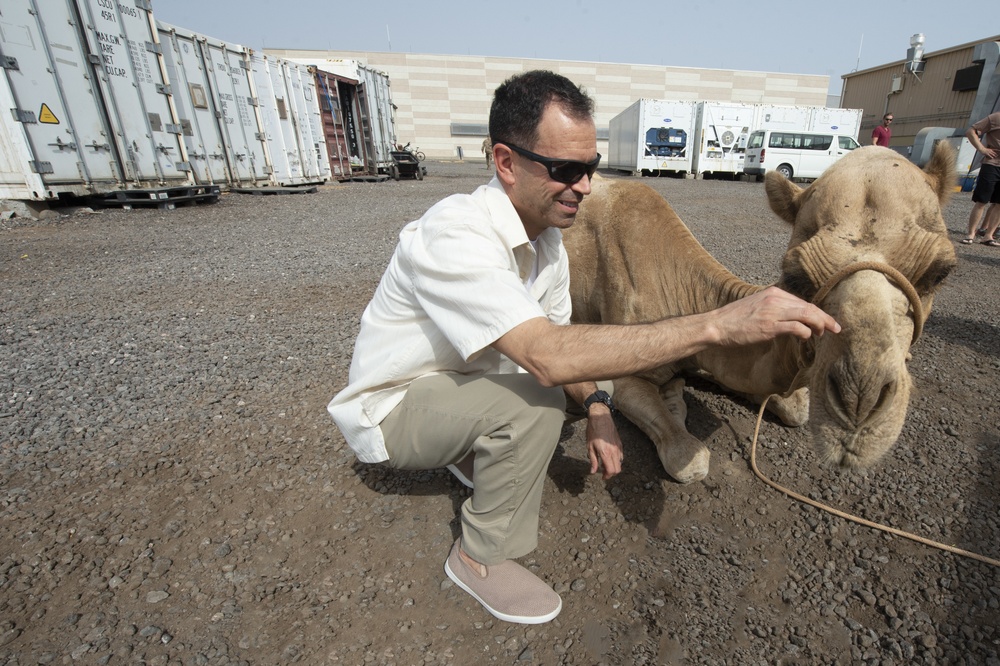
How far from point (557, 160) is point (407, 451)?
50.0 inches

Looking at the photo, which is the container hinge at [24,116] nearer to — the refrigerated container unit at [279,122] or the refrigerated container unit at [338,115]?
the refrigerated container unit at [279,122]

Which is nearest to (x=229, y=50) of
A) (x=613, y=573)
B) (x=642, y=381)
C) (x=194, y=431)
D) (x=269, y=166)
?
(x=269, y=166)

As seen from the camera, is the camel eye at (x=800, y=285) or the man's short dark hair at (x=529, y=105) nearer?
the man's short dark hair at (x=529, y=105)

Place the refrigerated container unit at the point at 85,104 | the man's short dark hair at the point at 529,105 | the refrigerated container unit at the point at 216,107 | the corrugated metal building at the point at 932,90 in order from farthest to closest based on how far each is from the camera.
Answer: the corrugated metal building at the point at 932,90 < the refrigerated container unit at the point at 216,107 < the refrigerated container unit at the point at 85,104 < the man's short dark hair at the point at 529,105

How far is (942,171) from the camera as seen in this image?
2320 mm

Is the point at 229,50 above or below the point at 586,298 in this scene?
above

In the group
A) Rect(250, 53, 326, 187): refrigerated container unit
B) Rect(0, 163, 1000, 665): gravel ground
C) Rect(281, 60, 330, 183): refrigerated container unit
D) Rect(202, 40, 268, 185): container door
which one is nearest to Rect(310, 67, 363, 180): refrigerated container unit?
Rect(281, 60, 330, 183): refrigerated container unit

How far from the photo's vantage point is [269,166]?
15406 mm

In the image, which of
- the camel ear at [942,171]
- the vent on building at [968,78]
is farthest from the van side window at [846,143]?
the camel ear at [942,171]

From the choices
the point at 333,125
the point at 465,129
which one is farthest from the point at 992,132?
the point at 465,129

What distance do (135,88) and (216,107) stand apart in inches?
102

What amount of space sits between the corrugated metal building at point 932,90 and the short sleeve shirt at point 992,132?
72.8ft

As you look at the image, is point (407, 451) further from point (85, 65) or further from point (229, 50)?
point (229, 50)

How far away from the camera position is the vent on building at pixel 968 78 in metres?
26.2
